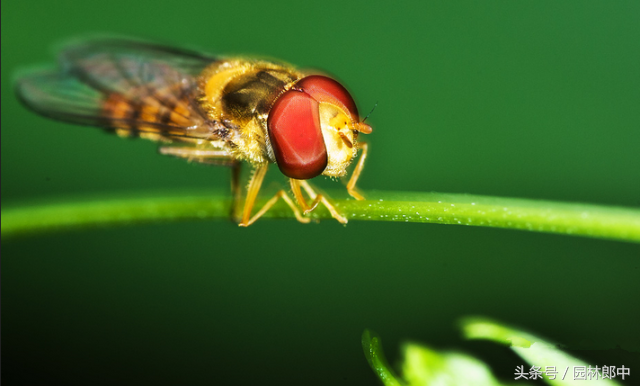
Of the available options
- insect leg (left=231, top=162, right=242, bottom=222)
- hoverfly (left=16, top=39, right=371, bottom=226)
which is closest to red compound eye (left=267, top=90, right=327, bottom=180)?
hoverfly (left=16, top=39, right=371, bottom=226)

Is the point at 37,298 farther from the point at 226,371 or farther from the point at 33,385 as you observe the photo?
the point at 226,371

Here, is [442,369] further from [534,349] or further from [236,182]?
[236,182]

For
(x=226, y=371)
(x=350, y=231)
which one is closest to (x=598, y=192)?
(x=350, y=231)

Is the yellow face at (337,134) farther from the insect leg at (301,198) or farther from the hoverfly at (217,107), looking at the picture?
the insect leg at (301,198)

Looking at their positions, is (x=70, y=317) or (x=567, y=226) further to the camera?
Result: (x=70, y=317)

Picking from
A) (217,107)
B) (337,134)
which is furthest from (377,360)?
(217,107)
